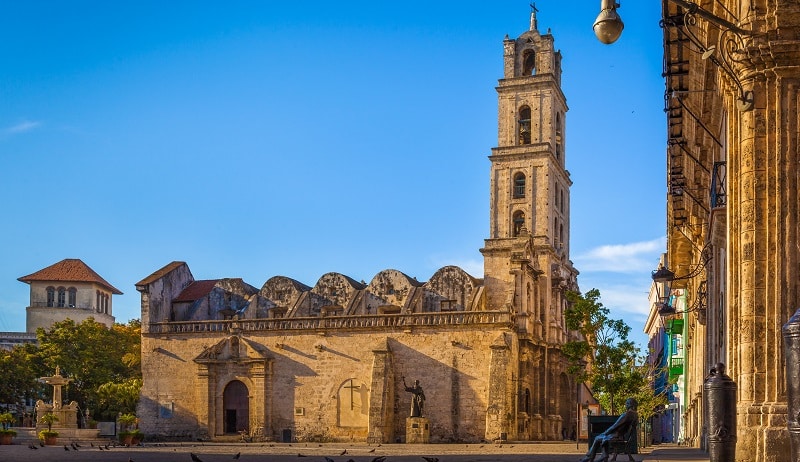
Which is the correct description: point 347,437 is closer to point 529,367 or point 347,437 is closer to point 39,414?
point 529,367

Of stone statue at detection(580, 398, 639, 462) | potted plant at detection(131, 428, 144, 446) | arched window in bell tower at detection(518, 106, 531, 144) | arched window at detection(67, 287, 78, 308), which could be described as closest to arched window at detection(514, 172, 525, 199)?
arched window in bell tower at detection(518, 106, 531, 144)

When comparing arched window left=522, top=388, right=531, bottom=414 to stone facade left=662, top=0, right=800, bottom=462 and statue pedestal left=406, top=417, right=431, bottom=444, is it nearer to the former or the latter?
statue pedestal left=406, top=417, right=431, bottom=444

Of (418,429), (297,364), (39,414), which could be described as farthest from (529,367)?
(39,414)

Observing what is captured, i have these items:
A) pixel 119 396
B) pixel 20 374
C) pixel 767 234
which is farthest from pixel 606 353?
pixel 20 374

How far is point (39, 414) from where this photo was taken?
43.9 metres

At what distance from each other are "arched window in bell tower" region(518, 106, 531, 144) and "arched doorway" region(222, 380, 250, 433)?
18429 millimetres

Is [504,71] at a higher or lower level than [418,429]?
higher

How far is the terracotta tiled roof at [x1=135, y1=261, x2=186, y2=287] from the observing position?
49.5 meters

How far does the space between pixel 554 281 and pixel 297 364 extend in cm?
1373

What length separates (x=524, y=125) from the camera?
52.2 m

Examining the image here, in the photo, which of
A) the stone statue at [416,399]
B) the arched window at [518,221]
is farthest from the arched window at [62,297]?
the stone statue at [416,399]

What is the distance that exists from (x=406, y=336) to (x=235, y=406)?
8947 millimetres

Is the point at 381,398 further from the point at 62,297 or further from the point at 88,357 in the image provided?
the point at 62,297

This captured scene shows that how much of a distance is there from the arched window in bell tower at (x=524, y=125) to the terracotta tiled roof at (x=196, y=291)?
56.8ft
